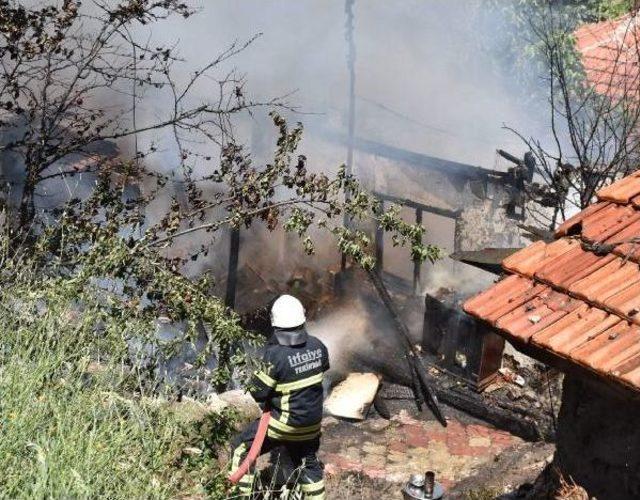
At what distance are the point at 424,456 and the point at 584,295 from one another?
4476 millimetres

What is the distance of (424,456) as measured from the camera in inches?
300

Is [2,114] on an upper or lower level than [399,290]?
upper

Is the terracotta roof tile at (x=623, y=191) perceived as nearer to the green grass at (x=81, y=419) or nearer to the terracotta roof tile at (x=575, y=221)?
the terracotta roof tile at (x=575, y=221)

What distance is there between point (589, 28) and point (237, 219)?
1199 centimetres

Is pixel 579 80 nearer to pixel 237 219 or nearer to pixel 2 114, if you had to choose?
pixel 237 219

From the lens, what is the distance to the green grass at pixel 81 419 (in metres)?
3.99

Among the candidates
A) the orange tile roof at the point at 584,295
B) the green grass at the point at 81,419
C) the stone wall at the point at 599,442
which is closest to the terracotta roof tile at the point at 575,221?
the orange tile roof at the point at 584,295

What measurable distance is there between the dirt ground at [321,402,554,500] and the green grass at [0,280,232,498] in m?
2.18

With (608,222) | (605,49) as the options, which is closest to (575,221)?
(608,222)

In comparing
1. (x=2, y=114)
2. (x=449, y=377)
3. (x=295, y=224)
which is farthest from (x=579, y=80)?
(x=2, y=114)

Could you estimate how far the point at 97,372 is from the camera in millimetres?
5117

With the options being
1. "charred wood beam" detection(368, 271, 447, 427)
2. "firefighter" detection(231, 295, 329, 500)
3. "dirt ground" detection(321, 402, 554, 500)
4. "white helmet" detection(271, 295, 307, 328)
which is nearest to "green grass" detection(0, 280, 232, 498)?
"firefighter" detection(231, 295, 329, 500)

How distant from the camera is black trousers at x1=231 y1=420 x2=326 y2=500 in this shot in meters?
5.83

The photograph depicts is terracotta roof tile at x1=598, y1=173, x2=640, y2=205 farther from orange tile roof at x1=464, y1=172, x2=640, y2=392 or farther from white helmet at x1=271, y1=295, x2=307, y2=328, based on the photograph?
white helmet at x1=271, y1=295, x2=307, y2=328
